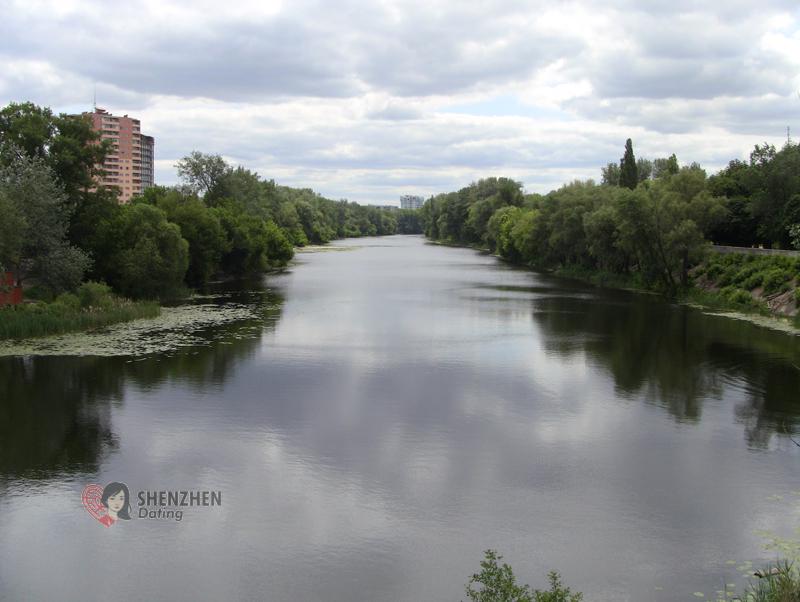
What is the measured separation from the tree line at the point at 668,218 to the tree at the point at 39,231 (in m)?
33.2

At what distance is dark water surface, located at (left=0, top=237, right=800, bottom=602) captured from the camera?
12070 mm

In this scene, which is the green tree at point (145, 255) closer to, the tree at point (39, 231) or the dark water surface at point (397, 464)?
the tree at point (39, 231)

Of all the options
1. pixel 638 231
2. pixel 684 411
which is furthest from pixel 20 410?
pixel 638 231

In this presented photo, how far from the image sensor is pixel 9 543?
12719mm

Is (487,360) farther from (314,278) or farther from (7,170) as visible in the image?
(314,278)

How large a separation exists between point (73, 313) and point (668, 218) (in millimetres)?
35842

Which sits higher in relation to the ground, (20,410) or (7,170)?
(7,170)

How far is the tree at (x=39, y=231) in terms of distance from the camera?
109 ft

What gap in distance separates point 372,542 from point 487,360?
16049 mm

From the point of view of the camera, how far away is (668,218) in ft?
156

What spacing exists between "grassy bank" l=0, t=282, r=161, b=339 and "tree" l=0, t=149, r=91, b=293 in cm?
113

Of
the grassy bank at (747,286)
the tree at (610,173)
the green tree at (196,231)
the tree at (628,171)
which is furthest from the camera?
the tree at (610,173)

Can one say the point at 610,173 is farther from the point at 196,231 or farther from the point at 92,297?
the point at 92,297

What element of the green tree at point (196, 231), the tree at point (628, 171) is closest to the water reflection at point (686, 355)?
the green tree at point (196, 231)
